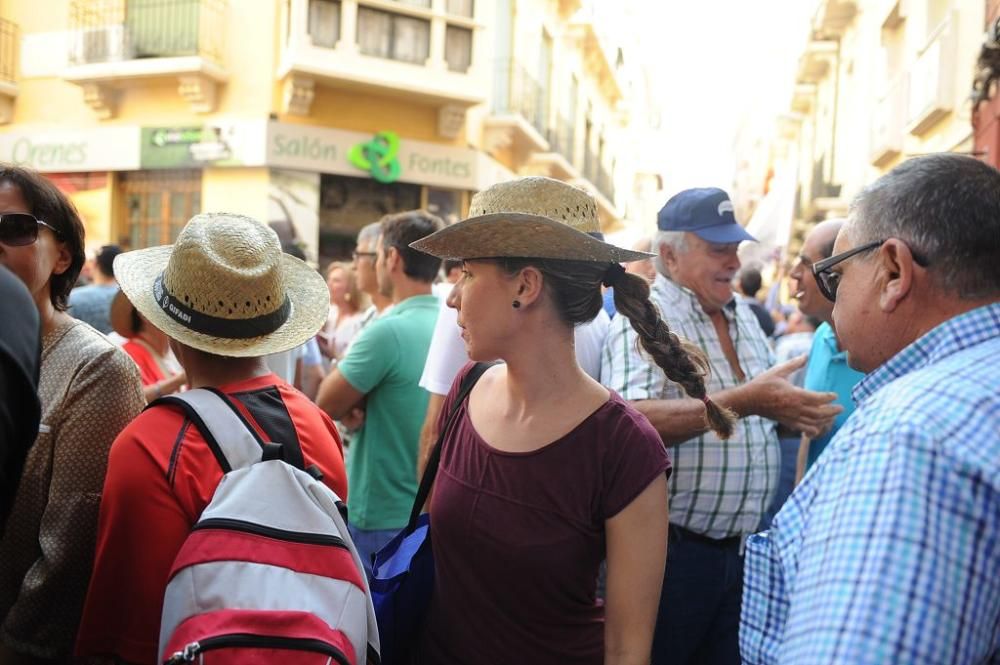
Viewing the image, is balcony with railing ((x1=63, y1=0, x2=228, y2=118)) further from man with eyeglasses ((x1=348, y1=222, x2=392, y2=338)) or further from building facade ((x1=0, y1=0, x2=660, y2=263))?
man with eyeglasses ((x1=348, y1=222, x2=392, y2=338))

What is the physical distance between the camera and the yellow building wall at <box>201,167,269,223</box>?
15453 millimetres

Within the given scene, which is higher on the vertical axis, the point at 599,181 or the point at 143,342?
the point at 599,181

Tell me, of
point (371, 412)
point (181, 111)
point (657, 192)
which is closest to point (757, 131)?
point (657, 192)

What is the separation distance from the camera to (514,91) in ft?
60.5

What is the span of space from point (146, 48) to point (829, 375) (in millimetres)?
15671

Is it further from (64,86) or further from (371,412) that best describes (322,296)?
(64,86)

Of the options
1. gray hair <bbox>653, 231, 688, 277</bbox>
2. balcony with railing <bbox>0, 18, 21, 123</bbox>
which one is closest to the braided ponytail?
gray hair <bbox>653, 231, 688, 277</bbox>

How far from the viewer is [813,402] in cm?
272

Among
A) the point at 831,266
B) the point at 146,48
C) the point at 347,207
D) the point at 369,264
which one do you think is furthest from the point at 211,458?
the point at 146,48

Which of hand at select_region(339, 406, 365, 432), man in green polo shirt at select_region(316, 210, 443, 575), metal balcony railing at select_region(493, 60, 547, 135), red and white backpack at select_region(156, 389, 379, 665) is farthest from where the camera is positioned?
metal balcony railing at select_region(493, 60, 547, 135)

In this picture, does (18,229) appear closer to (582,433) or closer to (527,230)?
(527,230)

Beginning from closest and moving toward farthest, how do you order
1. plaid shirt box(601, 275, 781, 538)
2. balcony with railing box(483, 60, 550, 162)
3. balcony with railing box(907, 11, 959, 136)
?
plaid shirt box(601, 275, 781, 538) → balcony with railing box(907, 11, 959, 136) → balcony with railing box(483, 60, 550, 162)

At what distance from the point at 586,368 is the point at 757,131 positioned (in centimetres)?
5728

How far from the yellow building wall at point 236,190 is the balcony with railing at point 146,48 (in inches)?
48.6
